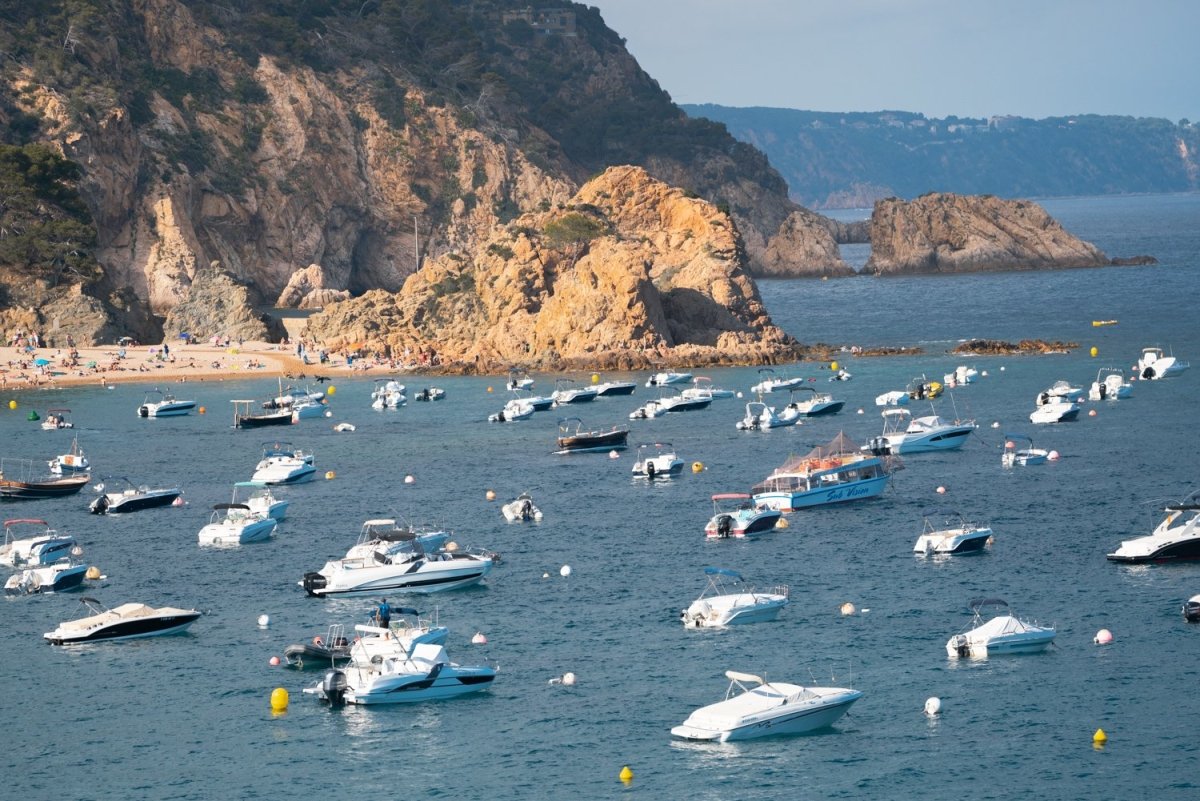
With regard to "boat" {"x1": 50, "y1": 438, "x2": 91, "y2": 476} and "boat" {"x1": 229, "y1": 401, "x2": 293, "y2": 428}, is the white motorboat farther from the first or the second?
"boat" {"x1": 50, "y1": 438, "x2": 91, "y2": 476}

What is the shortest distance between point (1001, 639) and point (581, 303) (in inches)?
3355

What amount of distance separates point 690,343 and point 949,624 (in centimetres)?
8433

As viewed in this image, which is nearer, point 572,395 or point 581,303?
point 572,395

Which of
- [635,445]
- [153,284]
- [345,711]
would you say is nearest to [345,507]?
[635,445]

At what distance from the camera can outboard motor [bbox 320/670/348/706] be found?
164 feet

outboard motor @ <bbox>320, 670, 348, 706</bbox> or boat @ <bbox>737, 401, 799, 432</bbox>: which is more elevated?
boat @ <bbox>737, 401, 799, 432</bbox>

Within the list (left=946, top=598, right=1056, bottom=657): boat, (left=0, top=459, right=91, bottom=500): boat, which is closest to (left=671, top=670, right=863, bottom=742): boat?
(left=946, top=598, right=1056, bottom=657): boat

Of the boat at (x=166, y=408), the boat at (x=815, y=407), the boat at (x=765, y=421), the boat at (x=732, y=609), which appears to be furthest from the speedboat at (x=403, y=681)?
the boat at (x=166, y=408)

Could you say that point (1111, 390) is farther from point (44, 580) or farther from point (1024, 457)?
point (44, 580)

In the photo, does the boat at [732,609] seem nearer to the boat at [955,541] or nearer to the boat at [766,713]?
the boat at [766,713]

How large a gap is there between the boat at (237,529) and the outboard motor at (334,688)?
24.4 meters

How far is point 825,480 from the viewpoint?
3103 inches

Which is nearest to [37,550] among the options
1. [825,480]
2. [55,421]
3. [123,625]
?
[123,625]

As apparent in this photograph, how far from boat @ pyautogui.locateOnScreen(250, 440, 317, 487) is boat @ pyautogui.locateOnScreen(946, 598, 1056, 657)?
142 ft
